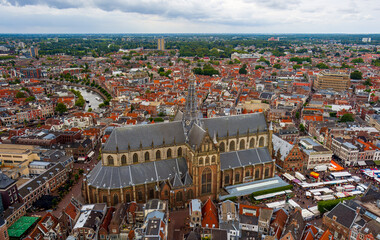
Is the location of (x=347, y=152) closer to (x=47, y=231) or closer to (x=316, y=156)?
Result: (x=316, y=156)

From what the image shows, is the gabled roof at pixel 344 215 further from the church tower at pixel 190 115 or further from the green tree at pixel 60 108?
the green tree at pixel 60 108

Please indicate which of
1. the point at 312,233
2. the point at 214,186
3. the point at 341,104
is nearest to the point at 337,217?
the point at 312,233

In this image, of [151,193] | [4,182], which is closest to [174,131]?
[151,193]

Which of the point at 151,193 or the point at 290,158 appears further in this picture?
the point at 290,158

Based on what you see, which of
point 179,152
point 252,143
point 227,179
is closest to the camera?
point 179,152

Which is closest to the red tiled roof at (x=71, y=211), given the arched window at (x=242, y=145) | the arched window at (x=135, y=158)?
the arched window at (x=135, y=158)

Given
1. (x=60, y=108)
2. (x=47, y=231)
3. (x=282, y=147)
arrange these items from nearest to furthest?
(x=47, y=231) < (x=282, y=147) < (x=60, y=108)

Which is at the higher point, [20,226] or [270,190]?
[270,190]
